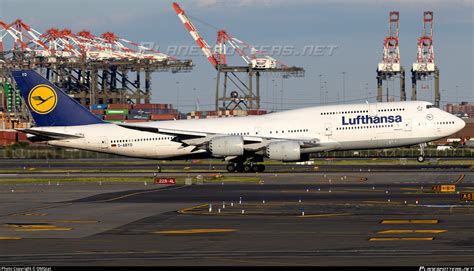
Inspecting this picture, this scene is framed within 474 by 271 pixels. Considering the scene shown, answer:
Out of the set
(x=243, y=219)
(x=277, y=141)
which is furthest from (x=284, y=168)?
(x=243, y=219)

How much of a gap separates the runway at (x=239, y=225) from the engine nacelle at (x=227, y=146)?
41.5 feet

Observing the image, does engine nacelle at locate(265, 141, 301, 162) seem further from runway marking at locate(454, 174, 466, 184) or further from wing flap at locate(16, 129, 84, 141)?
wing flap at locate(16, 129, 84, 141)

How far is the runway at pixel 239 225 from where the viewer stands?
2805cm

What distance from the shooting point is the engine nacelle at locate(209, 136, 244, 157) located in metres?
72.9

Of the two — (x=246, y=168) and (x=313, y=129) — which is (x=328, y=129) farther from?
(x=246, y=168)

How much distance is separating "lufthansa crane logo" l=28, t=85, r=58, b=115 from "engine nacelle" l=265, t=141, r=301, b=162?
18.3 meters

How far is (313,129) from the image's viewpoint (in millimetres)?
73750

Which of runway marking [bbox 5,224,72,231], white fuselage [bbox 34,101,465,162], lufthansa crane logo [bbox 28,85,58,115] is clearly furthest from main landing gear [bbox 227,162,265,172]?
runway marking [bbox 5,224,72,231]

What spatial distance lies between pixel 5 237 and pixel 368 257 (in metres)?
13.5

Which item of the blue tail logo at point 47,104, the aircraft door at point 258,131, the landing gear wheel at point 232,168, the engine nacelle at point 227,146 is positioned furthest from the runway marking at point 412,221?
the blue tail logo at point 47,104

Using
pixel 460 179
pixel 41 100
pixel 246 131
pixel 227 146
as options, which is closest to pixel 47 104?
pixel 41 100

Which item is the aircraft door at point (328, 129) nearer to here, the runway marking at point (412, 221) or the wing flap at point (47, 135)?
the wing flap at point (47, 135)

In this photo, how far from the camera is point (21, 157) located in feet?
370

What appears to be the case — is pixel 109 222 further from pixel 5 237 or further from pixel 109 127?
pixel 109 127
